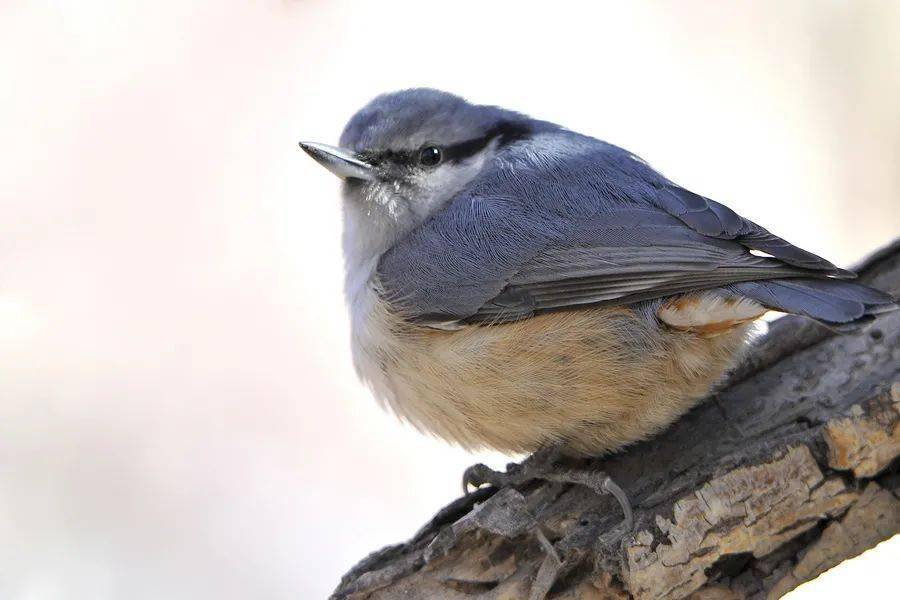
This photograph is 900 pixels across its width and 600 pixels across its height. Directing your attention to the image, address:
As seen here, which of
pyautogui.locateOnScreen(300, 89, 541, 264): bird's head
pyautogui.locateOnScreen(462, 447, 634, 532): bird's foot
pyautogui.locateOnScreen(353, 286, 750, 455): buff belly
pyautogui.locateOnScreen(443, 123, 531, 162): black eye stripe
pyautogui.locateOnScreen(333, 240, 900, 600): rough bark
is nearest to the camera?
pyautogui.locateOnScreen(333, 240, 900, 600): rough bark

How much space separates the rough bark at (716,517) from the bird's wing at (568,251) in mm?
404

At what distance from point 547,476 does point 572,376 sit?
0.99ft

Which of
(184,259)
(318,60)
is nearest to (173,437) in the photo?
(184,259)

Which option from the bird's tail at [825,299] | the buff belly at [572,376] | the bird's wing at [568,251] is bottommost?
the bird's tail at [825,299]

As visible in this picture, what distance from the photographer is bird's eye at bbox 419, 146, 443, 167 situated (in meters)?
3.41

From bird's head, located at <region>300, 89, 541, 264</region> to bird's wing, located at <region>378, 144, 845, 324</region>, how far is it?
0.37ft

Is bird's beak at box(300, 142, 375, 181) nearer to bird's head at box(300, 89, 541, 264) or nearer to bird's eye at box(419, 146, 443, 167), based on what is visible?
bird's head at box(300, 89, 541, 264)

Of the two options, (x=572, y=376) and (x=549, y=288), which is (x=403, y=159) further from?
(x=572, y=376)

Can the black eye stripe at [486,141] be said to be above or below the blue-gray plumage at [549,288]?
above

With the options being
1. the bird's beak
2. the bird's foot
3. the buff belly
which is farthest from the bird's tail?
the bird's beak

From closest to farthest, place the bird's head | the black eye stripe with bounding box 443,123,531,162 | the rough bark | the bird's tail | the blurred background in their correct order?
the bird's tail
the rough bark
the bird's head
the black eye stripe with bounding box 443,123,531,162
the blurred background

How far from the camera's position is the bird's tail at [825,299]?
238cm

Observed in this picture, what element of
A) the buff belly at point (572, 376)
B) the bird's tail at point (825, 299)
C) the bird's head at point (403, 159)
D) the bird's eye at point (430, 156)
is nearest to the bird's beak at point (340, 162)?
the bird's head at point (403, 159)

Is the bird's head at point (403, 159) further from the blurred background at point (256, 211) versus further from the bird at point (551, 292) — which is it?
the blurred background at point (256, 211)
